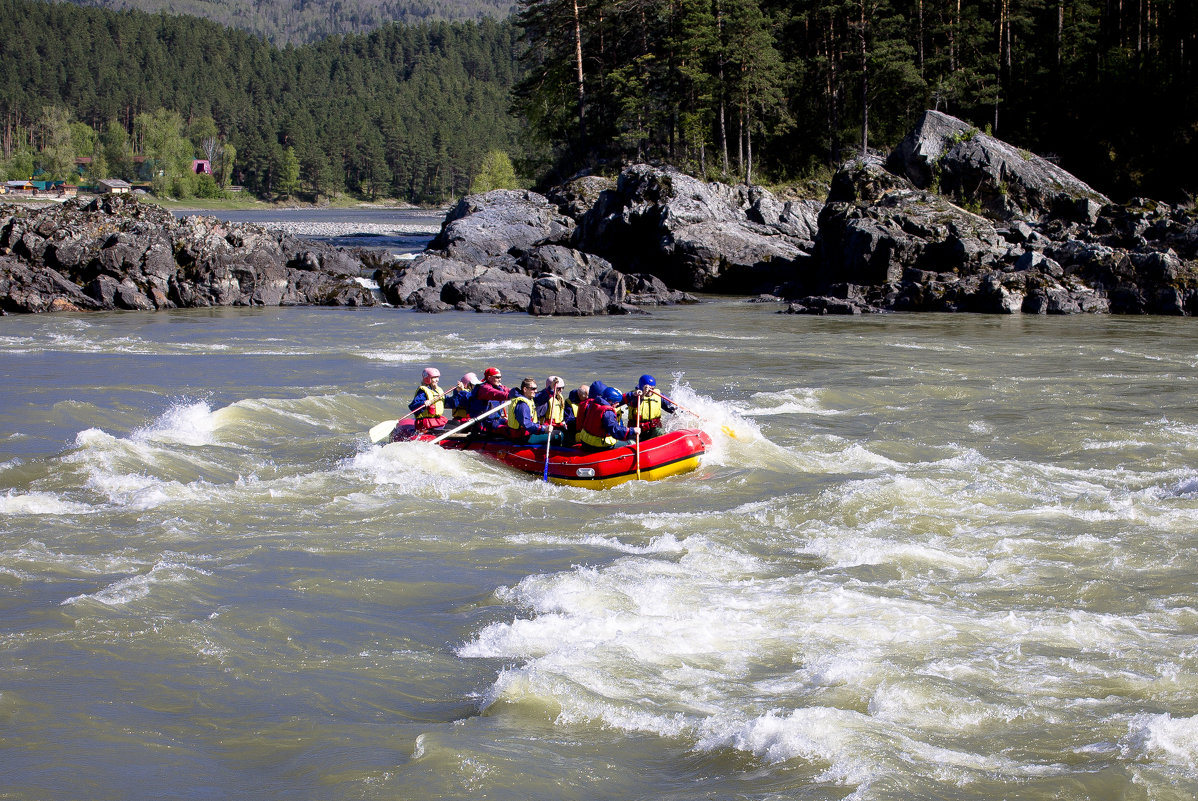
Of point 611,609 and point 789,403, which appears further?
point 789,403

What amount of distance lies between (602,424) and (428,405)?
109 inches

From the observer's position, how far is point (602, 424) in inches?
476

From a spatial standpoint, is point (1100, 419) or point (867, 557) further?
point (1100, 419)

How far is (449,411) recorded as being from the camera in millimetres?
16953

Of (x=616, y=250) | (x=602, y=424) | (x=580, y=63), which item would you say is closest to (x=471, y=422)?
(x=602, y=424)

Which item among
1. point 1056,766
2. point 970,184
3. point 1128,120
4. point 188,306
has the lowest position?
point 1056,766

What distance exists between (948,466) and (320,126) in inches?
5650

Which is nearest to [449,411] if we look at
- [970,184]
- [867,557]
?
[867,557]

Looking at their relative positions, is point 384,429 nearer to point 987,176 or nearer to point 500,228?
point 500,228

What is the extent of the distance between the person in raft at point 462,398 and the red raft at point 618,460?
55.3 inches

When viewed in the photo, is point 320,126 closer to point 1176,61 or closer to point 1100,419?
point 1176,61

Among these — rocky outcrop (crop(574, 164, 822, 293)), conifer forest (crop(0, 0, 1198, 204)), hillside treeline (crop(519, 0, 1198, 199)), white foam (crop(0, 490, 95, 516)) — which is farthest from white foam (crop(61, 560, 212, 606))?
hillside treeline (crop(519, 0, 1198, 199))

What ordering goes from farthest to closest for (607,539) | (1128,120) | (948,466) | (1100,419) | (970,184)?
1. (1128,120)
2. (970,184)
3. (1100,419)
4. (948,466)
5. (607,539)

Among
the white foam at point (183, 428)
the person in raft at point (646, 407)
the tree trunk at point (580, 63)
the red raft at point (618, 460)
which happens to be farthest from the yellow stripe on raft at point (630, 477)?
the tree trunk at point (580, 63)
